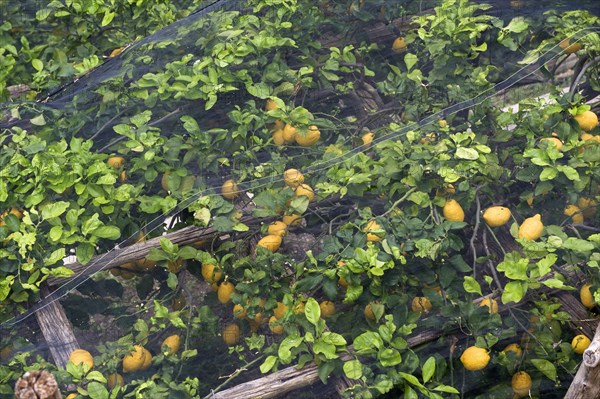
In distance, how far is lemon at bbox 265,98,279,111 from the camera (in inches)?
87.9

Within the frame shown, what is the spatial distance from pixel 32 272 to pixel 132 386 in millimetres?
390

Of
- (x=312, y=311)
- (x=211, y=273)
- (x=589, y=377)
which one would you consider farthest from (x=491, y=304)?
(x=211, y=273)

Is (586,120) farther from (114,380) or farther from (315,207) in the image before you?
(114,380)

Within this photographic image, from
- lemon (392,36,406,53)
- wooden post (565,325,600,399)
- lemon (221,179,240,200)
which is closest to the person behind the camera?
wooden post (565,325,600,399)

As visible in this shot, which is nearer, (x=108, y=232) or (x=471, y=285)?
(x=471, y=285)

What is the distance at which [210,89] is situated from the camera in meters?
2.27

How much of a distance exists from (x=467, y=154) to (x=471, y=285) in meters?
0.33

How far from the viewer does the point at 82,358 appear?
1845mm

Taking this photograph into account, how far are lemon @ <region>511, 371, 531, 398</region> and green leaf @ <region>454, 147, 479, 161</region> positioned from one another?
19.7 inches

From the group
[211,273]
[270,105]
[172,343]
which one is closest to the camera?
[172,343]

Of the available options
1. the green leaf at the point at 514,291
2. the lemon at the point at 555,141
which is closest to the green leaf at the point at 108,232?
the green leaf at the point at 514,291

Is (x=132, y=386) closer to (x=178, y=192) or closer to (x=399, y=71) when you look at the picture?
(x=178, y=192)

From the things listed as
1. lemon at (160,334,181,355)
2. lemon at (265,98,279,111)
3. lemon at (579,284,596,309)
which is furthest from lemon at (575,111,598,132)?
lemon at (160,334,181,355)

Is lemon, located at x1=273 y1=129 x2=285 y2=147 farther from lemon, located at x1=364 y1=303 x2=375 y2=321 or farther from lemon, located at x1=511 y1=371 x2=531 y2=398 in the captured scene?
lemon, located at x1=511 y1=371 x2=531 y2=398
